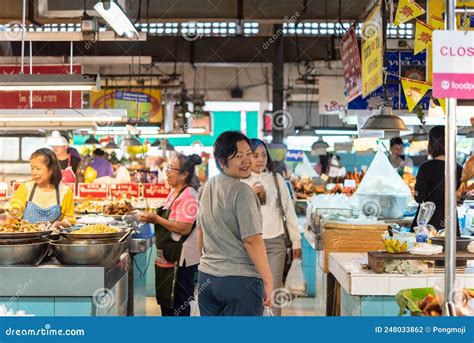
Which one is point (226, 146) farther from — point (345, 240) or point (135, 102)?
point (135, 102)

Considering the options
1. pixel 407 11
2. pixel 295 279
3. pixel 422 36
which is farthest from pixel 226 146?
pixel 407 11

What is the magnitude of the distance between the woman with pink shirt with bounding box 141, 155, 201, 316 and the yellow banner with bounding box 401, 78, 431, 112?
7.23 feet

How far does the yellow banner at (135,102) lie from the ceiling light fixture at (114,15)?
30.3 ft

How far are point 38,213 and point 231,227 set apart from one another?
8.49ft

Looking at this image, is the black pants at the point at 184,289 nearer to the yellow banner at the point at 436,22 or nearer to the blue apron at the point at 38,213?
the blue apron at the point at 38,213

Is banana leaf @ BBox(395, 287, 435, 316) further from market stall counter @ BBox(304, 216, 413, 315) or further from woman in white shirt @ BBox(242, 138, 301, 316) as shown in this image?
market stall counter @ BBox(304, 216, 413, 315)

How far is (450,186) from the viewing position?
271cm

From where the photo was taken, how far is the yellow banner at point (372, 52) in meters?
6.73

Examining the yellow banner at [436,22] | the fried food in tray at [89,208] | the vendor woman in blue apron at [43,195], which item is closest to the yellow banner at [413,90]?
the yellow banner at [436,22]

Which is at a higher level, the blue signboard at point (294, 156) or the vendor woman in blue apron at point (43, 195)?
the blue signboard at point (294, 156)

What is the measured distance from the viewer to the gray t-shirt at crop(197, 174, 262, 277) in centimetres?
443

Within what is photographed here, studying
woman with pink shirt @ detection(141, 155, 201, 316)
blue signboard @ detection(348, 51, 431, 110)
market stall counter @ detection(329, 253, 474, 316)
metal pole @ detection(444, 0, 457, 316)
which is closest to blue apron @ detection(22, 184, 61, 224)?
woman with pink shirt @ detection(141, 155, 201, 316)

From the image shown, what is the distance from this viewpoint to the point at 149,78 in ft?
62.3
